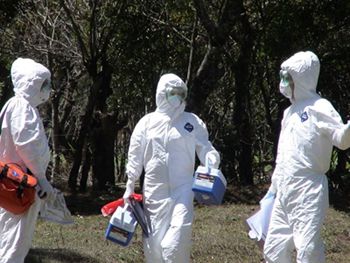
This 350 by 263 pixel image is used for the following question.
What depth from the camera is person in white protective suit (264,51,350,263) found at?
5836mm

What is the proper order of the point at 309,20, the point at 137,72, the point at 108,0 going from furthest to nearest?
the point at 137,72
the point at 108,0
the point at 309,20

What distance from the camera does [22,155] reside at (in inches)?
217

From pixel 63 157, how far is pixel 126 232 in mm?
12304

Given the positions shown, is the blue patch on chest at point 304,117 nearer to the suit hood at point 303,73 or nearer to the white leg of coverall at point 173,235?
the suit hood at point 303,73

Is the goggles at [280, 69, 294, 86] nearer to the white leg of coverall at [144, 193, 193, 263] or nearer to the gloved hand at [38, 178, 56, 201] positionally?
the white leg of coverall at [144, 193, 193, 263]

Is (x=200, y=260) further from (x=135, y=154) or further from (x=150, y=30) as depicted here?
(x=150, y=30)

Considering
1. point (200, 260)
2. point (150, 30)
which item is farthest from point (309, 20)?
point (200, 260)

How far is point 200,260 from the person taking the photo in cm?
854

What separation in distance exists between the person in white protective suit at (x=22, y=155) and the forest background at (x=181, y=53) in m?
6.00

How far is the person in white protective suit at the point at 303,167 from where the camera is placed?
230 inches

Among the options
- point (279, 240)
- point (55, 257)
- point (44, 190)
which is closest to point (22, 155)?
point (44, 190)

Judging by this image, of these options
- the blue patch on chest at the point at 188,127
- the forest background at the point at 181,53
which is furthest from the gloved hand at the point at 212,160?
the forest background at the point at 181,53

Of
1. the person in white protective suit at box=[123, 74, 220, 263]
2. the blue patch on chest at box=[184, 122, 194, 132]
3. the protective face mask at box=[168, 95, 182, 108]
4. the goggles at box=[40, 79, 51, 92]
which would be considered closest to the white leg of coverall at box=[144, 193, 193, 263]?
the person in white protective suit at box=[123, 74, 220, 263]

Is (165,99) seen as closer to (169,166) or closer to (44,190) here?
(169,166)
